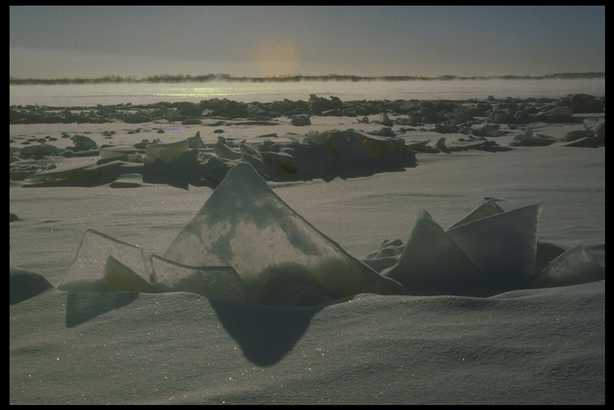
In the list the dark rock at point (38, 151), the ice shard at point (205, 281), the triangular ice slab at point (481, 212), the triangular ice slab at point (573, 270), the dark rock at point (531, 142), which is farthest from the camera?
the dark rock at point (531, 142)

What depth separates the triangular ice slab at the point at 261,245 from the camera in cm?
134

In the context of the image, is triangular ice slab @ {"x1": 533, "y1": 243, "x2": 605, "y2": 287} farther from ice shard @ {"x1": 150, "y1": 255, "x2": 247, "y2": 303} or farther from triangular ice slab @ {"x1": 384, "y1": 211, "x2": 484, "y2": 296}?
ice shard @ {"x1": 150, "y1": 255, "x2": 247, "y2": 303}

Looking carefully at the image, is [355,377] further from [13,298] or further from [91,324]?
[13,298]

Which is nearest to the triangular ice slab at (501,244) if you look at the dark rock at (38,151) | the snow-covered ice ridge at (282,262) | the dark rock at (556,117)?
the snow-covered ice ridge at (282,262)

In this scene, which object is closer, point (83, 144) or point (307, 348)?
point (307, 348)

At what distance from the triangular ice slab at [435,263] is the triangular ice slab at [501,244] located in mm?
56

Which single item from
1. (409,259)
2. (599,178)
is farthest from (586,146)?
(409,259)

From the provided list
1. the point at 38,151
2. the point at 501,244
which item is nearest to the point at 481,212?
the point at 501,244

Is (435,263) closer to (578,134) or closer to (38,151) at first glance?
(578,134)

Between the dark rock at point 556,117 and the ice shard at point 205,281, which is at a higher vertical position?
the dark rock at point 556,117

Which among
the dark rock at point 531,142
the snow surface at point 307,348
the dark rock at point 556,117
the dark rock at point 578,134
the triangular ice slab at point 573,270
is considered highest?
the dark rock at point 556,117

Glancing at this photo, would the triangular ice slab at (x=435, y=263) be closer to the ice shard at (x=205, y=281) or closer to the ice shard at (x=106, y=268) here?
the ice shard at (x=205, y=281)

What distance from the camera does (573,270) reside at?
140 centimetres

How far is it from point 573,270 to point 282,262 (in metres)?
0.67
